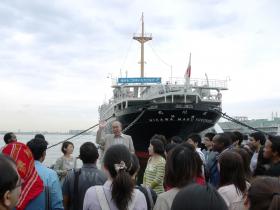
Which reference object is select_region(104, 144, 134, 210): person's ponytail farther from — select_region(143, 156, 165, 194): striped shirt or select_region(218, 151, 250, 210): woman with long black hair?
select_region(143, 156, 165, 194): striped shirt

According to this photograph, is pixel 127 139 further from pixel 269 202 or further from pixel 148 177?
pixel 269 202

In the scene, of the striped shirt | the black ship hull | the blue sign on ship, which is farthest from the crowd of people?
the blue sign on ship

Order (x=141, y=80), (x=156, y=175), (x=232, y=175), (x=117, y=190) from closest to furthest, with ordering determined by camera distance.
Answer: (x=117, y=190) < (x=232, y=175) < (x=156, y=175) < (x=141, y=80)

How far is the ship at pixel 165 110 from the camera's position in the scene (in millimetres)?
27797

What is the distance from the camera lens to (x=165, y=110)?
2764cm

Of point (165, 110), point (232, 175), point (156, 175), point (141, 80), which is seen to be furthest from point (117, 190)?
point (141, 80)

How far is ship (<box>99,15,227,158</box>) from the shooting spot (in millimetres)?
27797

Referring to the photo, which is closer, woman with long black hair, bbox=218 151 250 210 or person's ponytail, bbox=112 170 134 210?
person's ponytail, bbox=112 170 134 210

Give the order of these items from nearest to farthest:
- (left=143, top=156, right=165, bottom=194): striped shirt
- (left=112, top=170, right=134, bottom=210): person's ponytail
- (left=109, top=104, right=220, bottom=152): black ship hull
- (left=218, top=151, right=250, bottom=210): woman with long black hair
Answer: (left=112, top=170, right=134, bottom=210): person's ponytail, (left=218, top=151, right=250, bottom=210): woman with long black hair, (left=143, top=156, right=165, bottom=194): striped shirt, (left=109, top=104, right=220, bottom=152): black ship hull

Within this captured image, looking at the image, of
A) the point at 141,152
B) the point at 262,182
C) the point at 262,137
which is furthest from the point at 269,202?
the point at 141,152

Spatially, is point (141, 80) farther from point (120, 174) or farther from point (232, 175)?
point (120, 174)

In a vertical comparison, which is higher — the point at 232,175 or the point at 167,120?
the point at 232,175

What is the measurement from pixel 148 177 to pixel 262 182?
12.1 ft

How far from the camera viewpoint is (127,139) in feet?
30.3
